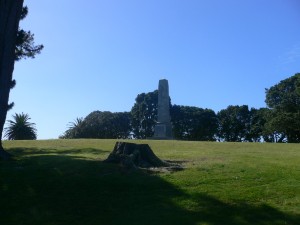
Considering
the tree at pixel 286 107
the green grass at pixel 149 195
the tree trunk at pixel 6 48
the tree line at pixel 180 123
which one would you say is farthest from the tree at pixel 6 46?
the tree line at pixel 180 123

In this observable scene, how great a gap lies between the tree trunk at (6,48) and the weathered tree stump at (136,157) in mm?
4646

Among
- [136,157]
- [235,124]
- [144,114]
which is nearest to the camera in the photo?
[136,157]

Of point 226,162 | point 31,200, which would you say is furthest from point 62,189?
point 226,162

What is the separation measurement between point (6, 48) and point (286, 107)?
1758 inches

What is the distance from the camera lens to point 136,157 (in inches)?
545

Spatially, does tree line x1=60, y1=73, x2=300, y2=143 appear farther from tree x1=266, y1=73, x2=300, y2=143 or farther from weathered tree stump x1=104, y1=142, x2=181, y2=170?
weathered tree stump x1=104, y1=142, x2=181, y2=170

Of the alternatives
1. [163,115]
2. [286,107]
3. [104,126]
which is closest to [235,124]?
[286,107]

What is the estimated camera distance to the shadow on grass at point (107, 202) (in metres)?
8.83

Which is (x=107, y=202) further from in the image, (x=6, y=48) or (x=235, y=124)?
(x=235, y=124)

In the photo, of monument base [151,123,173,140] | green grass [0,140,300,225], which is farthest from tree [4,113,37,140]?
green grass [0,140,300,225]

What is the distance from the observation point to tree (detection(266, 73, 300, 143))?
5131 centimetres

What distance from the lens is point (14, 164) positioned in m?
14.3

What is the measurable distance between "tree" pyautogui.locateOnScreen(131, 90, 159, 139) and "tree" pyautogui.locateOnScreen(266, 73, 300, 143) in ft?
68.4

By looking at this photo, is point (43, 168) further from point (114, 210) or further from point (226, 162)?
point (226, 162)
